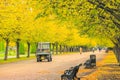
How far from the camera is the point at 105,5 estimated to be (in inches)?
680

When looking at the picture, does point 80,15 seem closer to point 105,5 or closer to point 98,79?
point 105,5

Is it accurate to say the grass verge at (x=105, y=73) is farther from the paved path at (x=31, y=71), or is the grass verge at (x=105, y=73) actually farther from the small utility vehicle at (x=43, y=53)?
the small utility vehicle at (x=43, y=53)

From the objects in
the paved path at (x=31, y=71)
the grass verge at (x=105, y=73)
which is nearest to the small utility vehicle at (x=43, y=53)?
the paved path at (x=31, y=71)

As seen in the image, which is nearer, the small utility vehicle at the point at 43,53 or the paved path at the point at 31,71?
the paved path at the point at 31,71

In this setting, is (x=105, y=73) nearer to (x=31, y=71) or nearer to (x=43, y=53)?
(x=31, y=71)

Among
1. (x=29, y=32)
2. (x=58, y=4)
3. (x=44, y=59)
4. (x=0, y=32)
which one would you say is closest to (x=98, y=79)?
(x=58, y=4)

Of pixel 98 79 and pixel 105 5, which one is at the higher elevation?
pixel 105 5

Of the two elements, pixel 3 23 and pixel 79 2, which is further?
pixel 3 23

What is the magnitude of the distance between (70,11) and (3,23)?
112 ft

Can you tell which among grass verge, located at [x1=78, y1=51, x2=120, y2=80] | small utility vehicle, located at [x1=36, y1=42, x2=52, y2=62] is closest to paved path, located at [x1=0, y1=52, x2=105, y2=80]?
grass verge, located at [x1=78, y1=51, x2=120, y2=80]

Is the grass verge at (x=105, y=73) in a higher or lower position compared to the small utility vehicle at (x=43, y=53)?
lower

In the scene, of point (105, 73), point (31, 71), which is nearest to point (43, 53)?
point (31, 71)

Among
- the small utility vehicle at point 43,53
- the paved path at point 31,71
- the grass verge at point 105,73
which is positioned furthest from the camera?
the small utility vehicle at point 43,53

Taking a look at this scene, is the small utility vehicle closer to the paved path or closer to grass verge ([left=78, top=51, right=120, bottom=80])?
the paved path
